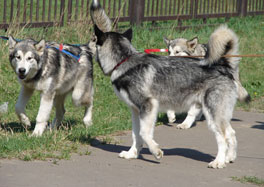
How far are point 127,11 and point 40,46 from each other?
6640 mm

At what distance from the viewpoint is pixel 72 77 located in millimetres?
6828

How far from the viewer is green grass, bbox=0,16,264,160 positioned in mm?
5436

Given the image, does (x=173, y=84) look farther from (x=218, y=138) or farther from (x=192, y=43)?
(x=192, y=43)

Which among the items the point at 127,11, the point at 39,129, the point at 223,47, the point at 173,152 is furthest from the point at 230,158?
the point at 127,11

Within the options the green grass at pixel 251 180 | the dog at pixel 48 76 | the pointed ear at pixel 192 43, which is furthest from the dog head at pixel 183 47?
the green grass at pixel 251 180

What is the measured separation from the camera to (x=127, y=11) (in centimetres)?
1264

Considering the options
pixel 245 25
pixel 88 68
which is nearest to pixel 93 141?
pixel 88 68

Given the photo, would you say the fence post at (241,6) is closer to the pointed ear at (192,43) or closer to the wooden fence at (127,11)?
the wooden fence at (127,11)

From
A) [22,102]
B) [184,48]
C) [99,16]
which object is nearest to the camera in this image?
[99,16]

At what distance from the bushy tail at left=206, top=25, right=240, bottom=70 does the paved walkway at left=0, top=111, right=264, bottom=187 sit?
116cm

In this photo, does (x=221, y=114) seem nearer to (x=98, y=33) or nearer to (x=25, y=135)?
(x=98, y=33)

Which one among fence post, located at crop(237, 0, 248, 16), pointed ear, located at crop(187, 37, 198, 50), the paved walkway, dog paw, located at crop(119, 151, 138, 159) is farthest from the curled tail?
fence post, located at crop(237, 0, 248, 16)

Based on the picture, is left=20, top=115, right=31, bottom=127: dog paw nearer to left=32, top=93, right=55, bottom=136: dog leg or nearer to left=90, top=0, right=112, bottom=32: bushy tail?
left=32, top=93, right=55, bottom=136: dog leg

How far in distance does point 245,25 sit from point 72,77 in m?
9.47
